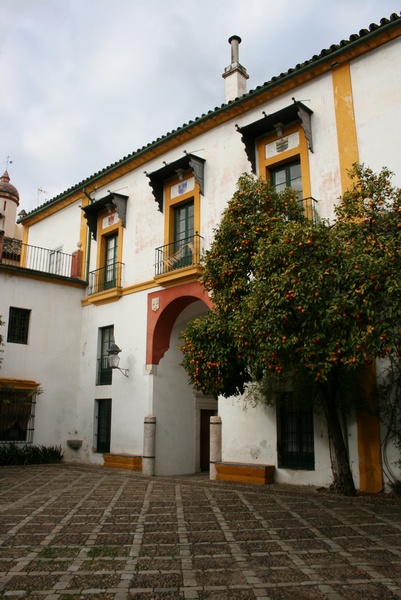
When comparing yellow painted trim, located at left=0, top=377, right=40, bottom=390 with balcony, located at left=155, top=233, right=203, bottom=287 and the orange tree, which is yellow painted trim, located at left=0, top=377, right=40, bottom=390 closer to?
balcony, located at left=155, top=233, right=203, bottom=287

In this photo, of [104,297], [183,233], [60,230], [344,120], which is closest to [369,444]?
[344,120]

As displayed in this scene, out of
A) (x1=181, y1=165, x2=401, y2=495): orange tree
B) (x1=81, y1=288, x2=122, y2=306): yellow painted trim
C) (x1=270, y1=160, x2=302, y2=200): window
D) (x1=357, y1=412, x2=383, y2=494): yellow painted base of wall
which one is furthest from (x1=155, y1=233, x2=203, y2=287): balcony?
(x1=357, y1=412, x2=383, y2=494): yellow painted base of wall

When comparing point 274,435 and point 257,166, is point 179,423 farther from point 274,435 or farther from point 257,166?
point 257,166

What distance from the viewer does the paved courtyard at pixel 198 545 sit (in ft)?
14.1

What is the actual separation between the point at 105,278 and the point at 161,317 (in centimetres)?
340

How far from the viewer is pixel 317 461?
33.9ft

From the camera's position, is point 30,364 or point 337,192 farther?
point 30,364

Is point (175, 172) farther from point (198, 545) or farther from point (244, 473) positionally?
point (198, 545)

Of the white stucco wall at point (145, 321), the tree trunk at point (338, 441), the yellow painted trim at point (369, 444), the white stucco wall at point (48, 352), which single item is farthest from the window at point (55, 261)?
the yellow painted trim at point (369, 444)

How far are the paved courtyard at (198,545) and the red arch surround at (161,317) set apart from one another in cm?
541

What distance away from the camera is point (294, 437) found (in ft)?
36.1

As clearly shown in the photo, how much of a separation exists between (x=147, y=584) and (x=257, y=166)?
1024cm

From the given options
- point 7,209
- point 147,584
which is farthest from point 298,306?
point 7,209

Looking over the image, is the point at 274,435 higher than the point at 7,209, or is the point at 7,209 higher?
the point at 7,209
